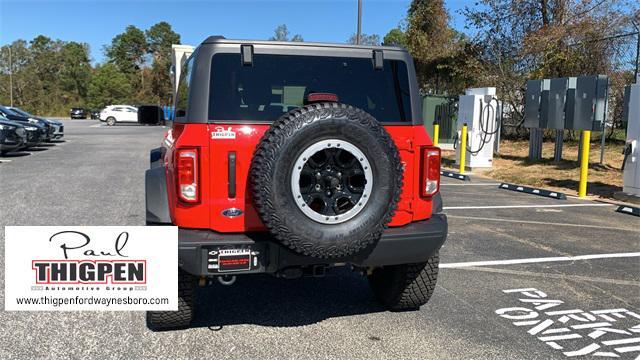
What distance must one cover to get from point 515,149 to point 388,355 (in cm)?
1699

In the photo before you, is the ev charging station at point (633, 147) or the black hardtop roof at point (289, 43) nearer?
the black hardtop roof at point (289, 43)

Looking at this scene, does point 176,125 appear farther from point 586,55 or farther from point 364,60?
point 586,55

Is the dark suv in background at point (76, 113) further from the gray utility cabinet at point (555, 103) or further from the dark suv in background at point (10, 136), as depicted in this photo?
the gray utility cabinet at point (555, 103)

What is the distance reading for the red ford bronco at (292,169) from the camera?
10.2 ft

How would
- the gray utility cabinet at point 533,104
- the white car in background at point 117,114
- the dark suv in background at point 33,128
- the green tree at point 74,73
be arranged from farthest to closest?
the green tree at point 74,73 < the white car in background at point 117,114 < the dark suv in background at point 33,128 < the gray utility cabinet at point 533,104

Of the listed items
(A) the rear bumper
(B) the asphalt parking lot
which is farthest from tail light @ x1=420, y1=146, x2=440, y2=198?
(B) the asphalt parking lot

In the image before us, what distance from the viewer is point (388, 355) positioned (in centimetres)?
337

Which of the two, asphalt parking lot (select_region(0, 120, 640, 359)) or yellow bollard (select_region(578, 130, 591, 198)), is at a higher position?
yellow bollard (select_region(578, 130, 591, 198))

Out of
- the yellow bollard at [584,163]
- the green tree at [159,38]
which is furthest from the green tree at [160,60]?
the yellow bollard at [584,163]

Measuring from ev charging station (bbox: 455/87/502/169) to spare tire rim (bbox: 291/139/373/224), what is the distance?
12.0m

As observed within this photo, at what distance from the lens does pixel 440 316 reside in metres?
4.05

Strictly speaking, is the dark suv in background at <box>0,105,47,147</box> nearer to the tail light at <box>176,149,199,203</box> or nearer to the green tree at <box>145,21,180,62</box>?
the tail light at <box>176,149,199,203</box>

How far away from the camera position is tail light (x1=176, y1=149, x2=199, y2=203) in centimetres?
318

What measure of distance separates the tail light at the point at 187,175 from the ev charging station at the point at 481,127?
12.3m
